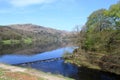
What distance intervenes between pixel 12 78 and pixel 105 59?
39.7 meters

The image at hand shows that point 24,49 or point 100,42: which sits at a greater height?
point 100,42

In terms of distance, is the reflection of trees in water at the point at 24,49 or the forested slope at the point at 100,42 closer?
the forested slope at the point at 100,42

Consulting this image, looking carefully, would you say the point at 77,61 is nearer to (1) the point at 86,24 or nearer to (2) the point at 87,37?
(2) the point at 87,37

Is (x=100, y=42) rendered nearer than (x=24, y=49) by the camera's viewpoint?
Yes

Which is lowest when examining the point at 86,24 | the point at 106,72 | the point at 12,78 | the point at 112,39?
the point at 106,72

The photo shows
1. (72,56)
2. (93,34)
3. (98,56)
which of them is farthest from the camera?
(72,56)

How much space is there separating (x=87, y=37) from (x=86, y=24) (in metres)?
6.78

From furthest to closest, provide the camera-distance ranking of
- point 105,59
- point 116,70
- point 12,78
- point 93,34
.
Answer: point 93,34
point 105,59
point 116,70
point 12,78

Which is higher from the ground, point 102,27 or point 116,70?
point 102,27

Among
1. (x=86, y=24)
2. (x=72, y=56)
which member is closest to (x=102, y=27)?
(x=86, y=24)

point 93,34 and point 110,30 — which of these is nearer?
point 110,30

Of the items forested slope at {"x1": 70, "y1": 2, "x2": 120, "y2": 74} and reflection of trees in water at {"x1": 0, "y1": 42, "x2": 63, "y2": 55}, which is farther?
reflection of trees in water at {"x1": 0, "y1": 42, "x2": 63, "y2": 55}

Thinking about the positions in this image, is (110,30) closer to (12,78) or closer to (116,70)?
(116,70)

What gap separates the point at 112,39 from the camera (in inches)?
2467
